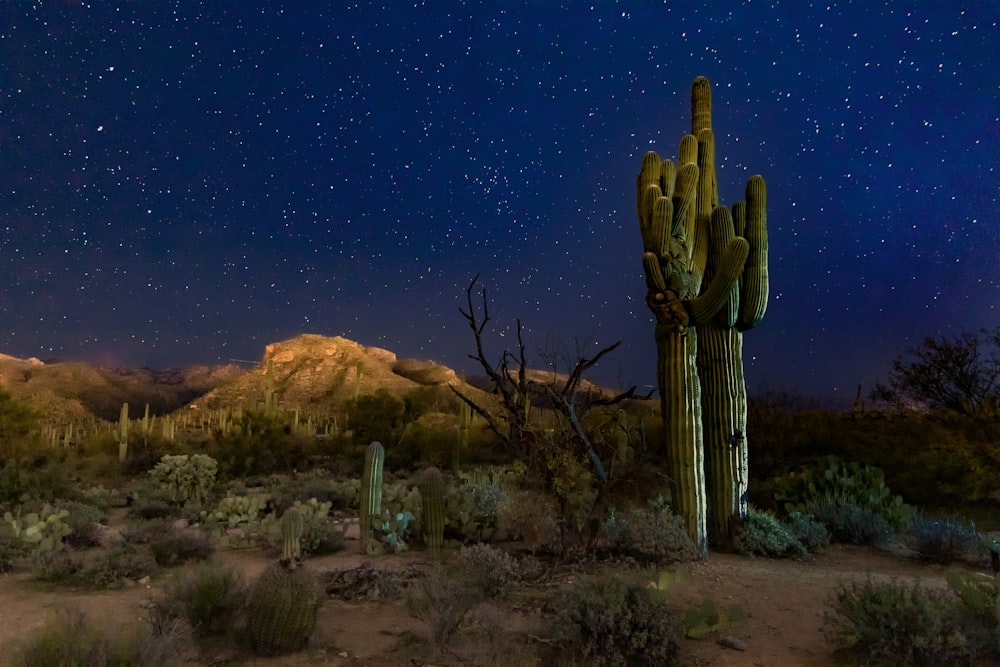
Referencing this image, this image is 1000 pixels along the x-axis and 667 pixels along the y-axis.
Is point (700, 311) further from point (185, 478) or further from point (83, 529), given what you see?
point (185, 478)

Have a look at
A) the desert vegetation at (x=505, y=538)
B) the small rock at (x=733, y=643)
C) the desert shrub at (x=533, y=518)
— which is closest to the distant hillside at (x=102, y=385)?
the desert vegetation at (x=505, y=538)

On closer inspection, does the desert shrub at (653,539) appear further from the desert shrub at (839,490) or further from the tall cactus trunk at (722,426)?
the desert shrub at (839,490)

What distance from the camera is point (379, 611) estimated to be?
6211 millimetres

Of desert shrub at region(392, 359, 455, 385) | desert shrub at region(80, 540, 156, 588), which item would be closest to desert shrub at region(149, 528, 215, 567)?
desert shrub at region(80, 540, 156, 588)

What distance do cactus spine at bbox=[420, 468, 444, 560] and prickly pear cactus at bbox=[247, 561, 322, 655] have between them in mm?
3683

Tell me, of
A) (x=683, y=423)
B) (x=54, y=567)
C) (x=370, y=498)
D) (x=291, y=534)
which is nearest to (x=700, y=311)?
(x=683, y=423)

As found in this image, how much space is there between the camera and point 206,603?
527 centimetres

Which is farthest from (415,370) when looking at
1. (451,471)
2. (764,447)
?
(764,447)

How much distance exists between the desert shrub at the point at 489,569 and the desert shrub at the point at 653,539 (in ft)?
5.99

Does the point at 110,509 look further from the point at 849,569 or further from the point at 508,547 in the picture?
the point at 849,569

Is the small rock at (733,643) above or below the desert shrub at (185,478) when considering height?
below

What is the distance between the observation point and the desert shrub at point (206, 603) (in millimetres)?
5250

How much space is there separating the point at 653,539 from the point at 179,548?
604 centimetres

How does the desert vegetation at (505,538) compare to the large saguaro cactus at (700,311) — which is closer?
the desert vegetation at (505,538)
